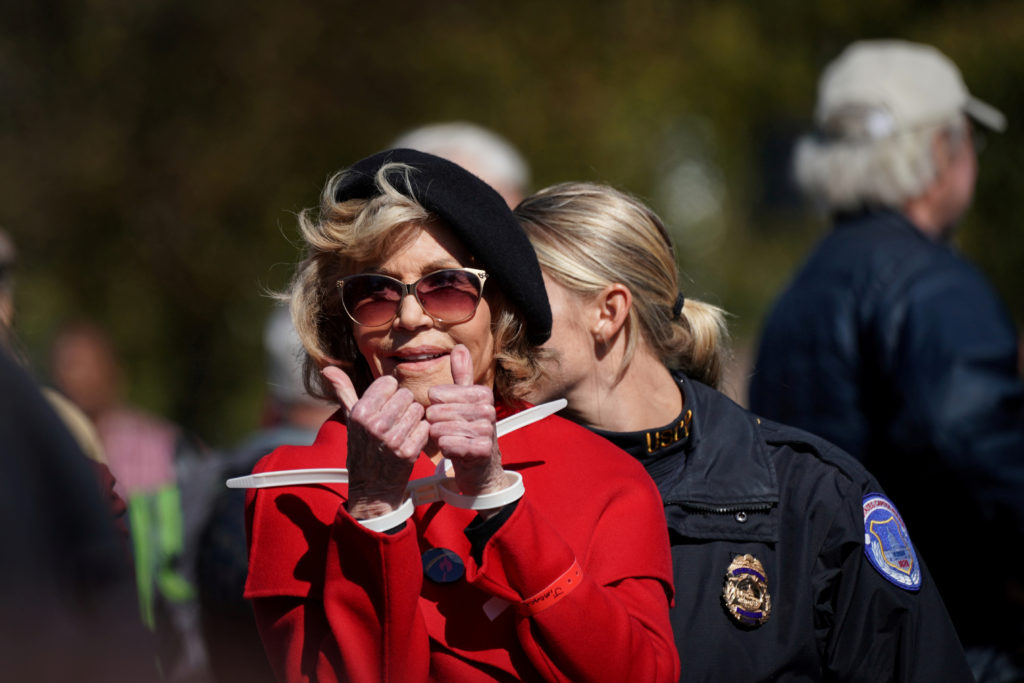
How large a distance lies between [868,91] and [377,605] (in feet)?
8.12

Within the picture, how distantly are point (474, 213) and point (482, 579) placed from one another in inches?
23.9

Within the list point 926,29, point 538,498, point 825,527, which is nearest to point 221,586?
point 538,498

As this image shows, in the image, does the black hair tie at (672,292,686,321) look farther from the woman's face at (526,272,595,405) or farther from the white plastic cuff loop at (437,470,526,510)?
the white plastic cuff loop at (437,470,526,510)

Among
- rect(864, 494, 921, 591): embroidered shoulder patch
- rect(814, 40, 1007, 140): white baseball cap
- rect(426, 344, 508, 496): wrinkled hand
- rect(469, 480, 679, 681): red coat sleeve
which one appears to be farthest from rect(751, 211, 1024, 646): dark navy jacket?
rect(426, 344, 508, 496): wrinkled hand

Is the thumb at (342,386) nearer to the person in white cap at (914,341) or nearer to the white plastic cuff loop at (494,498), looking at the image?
the white plastic cuff loop at (494,498)

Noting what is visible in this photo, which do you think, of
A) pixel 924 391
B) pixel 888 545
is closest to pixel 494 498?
pixel 888 545

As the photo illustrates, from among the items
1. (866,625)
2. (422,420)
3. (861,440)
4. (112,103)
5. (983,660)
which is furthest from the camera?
(112,103)

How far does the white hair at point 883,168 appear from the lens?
3354mm

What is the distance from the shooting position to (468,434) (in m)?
1.61

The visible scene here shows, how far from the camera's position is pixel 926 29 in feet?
28.7

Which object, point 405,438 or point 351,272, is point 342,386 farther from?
point 351,272

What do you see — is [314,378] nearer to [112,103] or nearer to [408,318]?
[408,318]

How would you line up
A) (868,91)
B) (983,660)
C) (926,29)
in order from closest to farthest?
(983,660)
(868,91)
(926,29)

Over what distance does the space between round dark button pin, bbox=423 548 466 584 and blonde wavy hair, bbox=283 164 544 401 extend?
→ 13.8 inches
